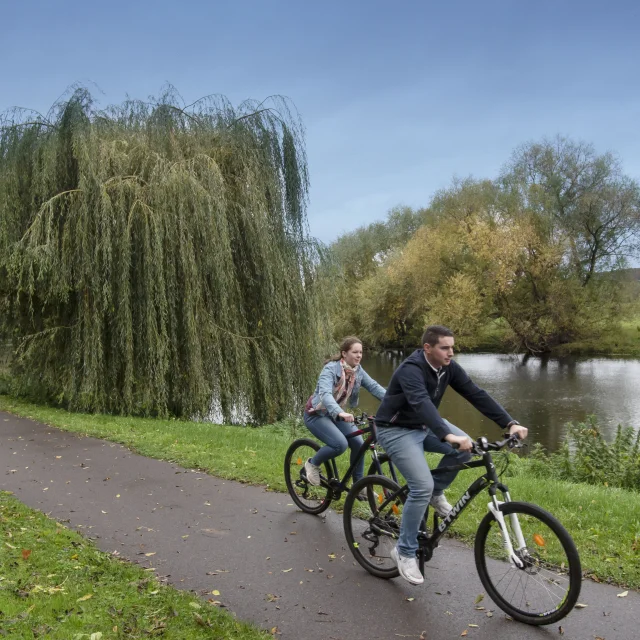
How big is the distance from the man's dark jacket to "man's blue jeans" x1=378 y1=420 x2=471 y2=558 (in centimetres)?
8

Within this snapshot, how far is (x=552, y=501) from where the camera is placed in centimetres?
615

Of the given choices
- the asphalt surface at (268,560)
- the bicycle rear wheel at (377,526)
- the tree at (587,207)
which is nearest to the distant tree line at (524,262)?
the tree at (587,207)

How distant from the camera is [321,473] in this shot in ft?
19.0

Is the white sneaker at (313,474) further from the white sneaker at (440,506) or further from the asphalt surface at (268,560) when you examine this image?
the white sneaker at (440,506)

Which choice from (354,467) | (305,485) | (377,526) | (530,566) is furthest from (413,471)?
(305,485)

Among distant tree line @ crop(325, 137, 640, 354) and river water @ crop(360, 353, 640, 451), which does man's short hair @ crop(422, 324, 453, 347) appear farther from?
distant tree line @ crop(325, 137, 640, 354)

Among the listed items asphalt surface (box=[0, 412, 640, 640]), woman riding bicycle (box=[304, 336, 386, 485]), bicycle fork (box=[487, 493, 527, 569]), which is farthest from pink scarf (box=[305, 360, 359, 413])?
bicycle fork (box=[487, 493, 527, 569])

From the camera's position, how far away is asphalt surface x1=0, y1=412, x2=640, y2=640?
369 cm

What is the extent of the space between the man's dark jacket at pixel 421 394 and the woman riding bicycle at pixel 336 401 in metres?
1.18

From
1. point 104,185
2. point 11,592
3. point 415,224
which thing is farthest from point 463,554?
point 415,224

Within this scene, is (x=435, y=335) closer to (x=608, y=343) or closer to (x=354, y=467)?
(x=354, y=467)

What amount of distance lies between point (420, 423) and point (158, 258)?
344 inches

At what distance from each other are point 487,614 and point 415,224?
49.0 metres

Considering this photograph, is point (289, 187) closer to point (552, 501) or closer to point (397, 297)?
point (552, 501)
